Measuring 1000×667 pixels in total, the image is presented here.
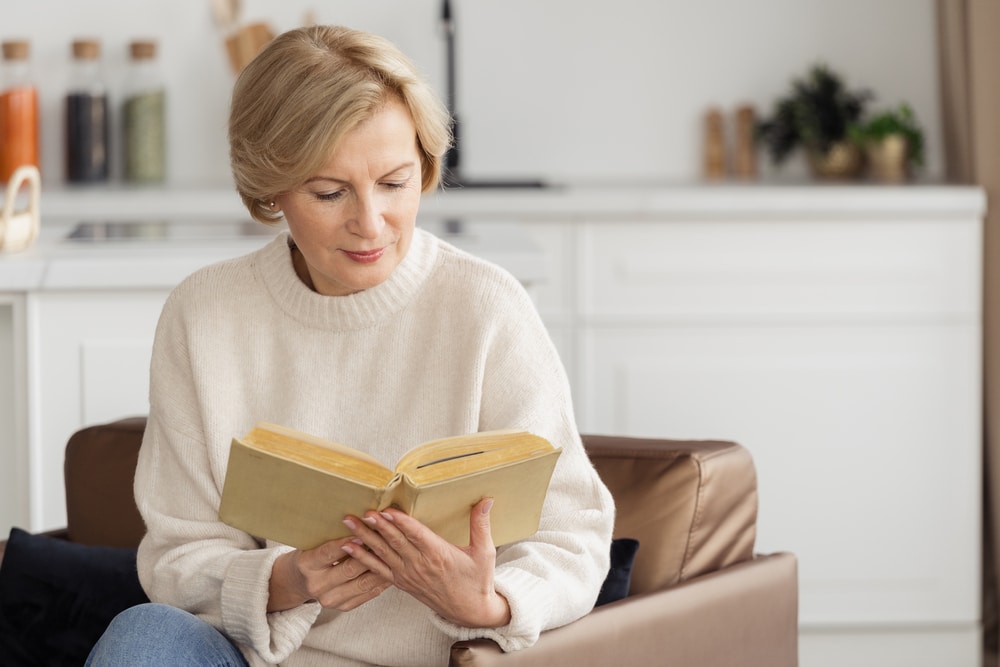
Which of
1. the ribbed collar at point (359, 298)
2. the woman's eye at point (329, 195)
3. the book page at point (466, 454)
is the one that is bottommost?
the book page at point (466, 454)

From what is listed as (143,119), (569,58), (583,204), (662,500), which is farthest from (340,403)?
(569,58)

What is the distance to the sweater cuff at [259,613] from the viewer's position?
1.41 m

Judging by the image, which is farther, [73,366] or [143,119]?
[143,119]

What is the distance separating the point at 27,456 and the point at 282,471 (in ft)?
3.50

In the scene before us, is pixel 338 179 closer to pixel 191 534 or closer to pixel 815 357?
pixel 191 534

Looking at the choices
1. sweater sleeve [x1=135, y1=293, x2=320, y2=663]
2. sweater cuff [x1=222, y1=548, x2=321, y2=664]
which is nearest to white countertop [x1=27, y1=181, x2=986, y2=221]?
sweater sleeve [x1=135, y1=293, x2=320, y2=663]

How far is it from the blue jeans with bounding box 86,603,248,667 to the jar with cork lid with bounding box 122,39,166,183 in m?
2.13

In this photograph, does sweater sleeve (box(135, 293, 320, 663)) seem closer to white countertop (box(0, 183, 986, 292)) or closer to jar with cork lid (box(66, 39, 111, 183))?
white countertop (box(0, 183, 986, 292))

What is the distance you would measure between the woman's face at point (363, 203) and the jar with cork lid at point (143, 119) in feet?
6.57

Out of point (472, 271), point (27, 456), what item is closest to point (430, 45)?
point (27, 456)

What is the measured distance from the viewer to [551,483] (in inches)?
57.7

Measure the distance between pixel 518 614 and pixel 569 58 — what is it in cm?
238

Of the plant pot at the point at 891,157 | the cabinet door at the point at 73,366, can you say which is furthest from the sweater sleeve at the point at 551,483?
the plant pot at the point at 891,157

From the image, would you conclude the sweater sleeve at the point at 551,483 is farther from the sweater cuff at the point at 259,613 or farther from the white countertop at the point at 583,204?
the white countertop at the point at 583,204
